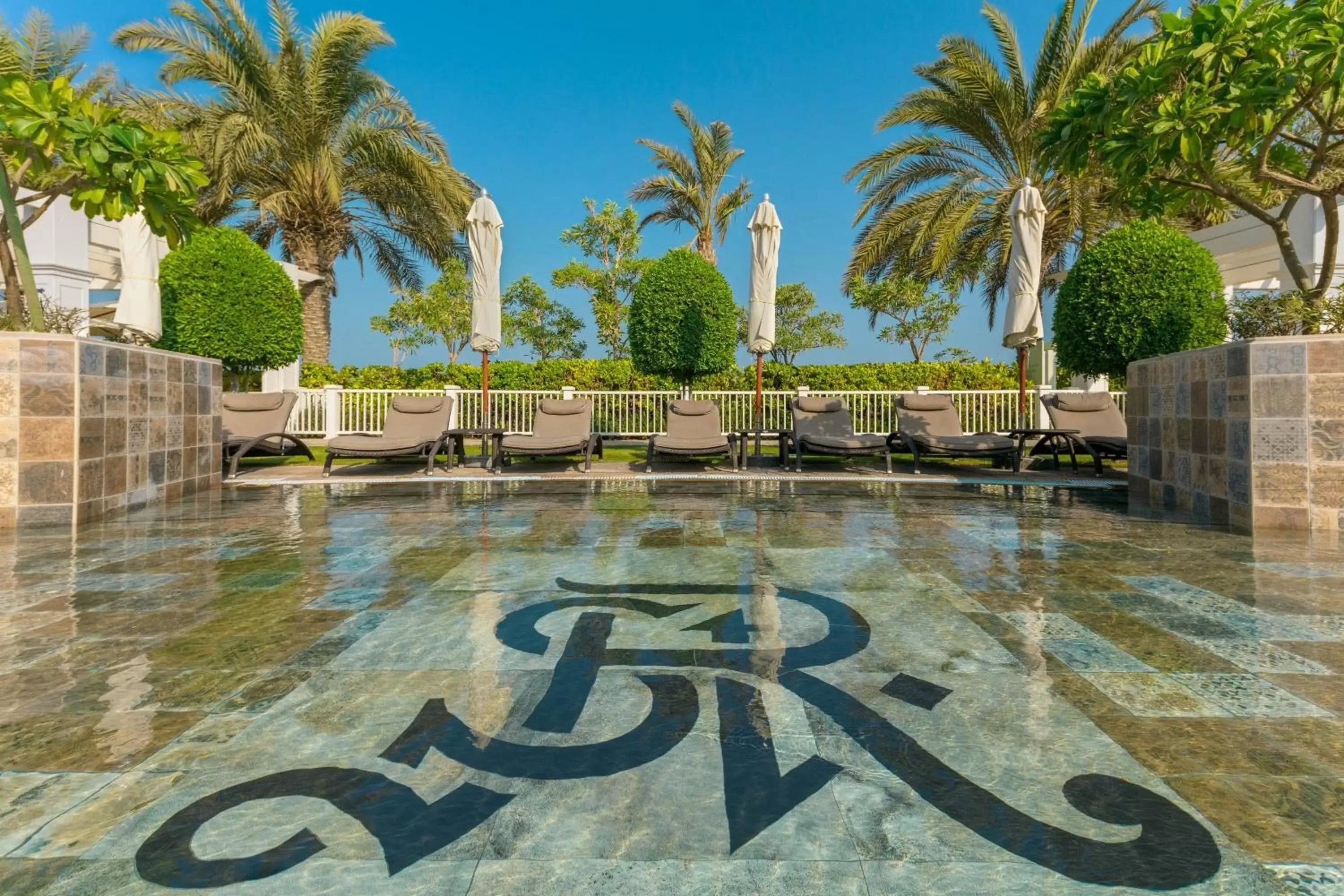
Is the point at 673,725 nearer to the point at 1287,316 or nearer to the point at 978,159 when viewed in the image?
the point at 1287,316

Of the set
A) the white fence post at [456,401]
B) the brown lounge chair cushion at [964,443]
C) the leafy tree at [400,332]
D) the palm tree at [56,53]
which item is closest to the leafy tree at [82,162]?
the white fence post at [456,401]

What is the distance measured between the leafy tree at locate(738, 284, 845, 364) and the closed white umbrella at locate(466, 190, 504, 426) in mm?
23409

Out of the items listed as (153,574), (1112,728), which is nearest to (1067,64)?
(1112,728)

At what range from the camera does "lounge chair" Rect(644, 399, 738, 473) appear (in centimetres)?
941

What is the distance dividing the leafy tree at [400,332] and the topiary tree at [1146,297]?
2411cm

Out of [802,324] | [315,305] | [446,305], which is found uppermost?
[802,324]

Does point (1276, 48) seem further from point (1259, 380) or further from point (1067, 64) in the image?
point (1067, 64)

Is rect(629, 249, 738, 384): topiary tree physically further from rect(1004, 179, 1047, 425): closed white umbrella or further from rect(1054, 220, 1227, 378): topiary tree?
rect(1054, 220, 1227, 378): topiary tree

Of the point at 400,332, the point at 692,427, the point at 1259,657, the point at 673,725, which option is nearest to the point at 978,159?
the point at 692,427

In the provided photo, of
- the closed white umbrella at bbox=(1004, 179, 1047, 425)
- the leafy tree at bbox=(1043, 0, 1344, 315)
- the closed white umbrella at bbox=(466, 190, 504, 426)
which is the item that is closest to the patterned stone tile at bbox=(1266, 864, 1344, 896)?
the leafy tree at bbox=(1043, 0, 1344, 315)

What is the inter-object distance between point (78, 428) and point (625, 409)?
33.4ft

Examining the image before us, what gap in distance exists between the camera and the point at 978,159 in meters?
15.7

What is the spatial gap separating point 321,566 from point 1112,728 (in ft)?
12.8

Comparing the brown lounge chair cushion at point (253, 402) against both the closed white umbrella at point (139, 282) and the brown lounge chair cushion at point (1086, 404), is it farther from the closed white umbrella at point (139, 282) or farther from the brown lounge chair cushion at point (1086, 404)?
the brown lounge chair cushion at point (1086, 404)
